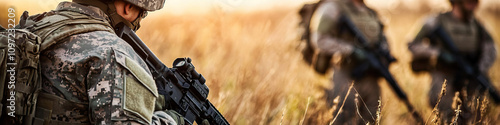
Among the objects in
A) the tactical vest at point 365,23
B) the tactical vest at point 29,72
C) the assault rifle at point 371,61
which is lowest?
the tactical vest at point 29,72

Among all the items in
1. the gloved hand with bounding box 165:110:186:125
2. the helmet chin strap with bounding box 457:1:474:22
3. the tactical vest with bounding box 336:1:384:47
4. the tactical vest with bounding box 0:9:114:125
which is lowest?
the gloved hand with bounding box 165:110:186:125

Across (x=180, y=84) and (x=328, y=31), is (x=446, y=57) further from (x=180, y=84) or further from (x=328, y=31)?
(x=180, y=84)

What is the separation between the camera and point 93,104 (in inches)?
74.3

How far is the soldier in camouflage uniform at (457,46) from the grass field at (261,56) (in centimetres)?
21

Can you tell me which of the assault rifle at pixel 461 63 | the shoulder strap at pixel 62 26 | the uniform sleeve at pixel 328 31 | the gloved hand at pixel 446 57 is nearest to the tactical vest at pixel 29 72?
the shoulder strap at pixel 62 26

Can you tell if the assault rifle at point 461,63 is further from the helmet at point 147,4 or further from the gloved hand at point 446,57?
the helmet at point 147,4

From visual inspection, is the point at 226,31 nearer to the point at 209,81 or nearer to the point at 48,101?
the point at 209,81

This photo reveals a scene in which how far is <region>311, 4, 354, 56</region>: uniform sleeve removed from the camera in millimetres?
5125

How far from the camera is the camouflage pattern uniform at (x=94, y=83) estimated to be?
1.87 meters

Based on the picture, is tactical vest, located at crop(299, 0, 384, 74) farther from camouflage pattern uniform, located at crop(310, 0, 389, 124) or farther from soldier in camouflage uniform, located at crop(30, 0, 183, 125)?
soldier in camouflage uniform, located at crop(30, 0, 183, 125)

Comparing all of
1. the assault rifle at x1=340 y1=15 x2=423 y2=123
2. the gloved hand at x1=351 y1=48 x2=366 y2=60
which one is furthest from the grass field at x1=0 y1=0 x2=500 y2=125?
the gloved hand at x1=351 y1=48 x2=366 y2=60

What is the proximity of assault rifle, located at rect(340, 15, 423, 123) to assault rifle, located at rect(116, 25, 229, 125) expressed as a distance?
2607mm

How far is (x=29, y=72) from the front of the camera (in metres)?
1.90

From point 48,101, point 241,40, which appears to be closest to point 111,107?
point 48,101
